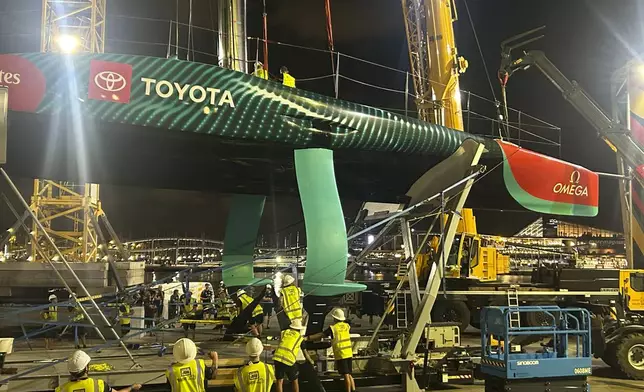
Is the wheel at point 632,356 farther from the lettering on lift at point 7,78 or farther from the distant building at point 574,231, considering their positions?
the distant building at point 574,231

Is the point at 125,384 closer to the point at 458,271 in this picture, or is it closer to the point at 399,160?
the point at 399,160

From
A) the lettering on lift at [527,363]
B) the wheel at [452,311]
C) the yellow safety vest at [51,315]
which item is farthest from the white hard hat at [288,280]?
A: the yellow safety vest at [51,315]

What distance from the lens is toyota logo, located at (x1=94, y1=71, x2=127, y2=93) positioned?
21.3 feet

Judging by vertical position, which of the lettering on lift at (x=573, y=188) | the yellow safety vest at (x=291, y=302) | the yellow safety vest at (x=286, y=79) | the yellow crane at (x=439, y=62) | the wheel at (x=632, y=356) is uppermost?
the yellow crane at (x=439, y=62)

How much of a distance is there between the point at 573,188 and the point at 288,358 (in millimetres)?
6312

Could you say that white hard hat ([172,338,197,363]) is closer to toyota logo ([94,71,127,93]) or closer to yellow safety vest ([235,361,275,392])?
yellow safety vest ([235,361,275,392])

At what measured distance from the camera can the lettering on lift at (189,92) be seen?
22.2ft

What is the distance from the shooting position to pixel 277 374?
7.40m

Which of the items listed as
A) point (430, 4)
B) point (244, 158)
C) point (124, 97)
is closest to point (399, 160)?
point (244, 158)

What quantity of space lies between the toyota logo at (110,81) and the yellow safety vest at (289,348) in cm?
390

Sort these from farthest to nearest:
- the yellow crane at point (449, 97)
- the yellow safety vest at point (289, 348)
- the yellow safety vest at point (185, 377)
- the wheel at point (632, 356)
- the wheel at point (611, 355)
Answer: the yellow crane at point (449, 97) < the wheel at point (611, 355) < the wheel at point (632, 356) < the yellow safety vest at point (289, 348) < the yellow safety vest at point (185, 377)

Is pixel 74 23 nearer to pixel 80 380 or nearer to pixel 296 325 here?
pixel 296 325

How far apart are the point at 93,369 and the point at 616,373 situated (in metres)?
10.7

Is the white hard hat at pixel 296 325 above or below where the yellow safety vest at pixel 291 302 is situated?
below
